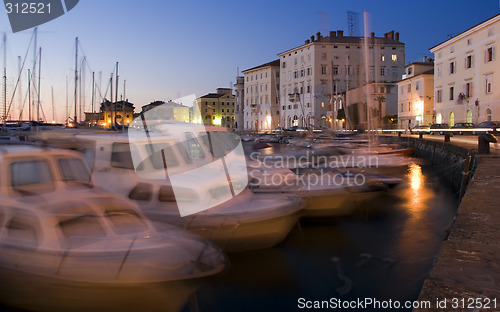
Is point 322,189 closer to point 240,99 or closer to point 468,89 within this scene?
point 468,89

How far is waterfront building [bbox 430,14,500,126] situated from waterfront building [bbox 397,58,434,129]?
379 cm

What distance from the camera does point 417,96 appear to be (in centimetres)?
5722

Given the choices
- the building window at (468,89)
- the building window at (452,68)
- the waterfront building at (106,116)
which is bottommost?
the waterfront building at (106,116)

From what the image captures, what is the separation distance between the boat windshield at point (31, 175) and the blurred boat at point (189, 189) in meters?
1.21

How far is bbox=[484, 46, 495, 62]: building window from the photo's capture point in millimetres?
39578

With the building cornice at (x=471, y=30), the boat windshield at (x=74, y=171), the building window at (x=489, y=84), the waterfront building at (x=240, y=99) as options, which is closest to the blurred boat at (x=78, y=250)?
the boat windshield at (x=74, y=171)

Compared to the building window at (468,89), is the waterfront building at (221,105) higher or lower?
higher

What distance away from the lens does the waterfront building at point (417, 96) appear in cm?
5591

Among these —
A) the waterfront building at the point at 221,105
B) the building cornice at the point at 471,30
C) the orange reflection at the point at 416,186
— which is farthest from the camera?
the waterfront building at the point at 221,105

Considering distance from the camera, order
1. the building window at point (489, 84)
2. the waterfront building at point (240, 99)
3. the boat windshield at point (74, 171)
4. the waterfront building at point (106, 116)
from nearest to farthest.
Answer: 1. the boat windshield at point (74, 171)
2. the waterfront building at point (106, 116)
3. the building window at point (489, 84)
4. the waterfront building at point (240, 99)

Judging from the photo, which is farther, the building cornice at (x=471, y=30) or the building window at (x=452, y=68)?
the building window at (x=452, y=68)

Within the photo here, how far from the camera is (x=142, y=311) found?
524cm

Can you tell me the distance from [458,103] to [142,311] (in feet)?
157

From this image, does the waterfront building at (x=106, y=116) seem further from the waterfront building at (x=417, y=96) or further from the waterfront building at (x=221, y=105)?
the waterfront building at (x=417, y=96)
